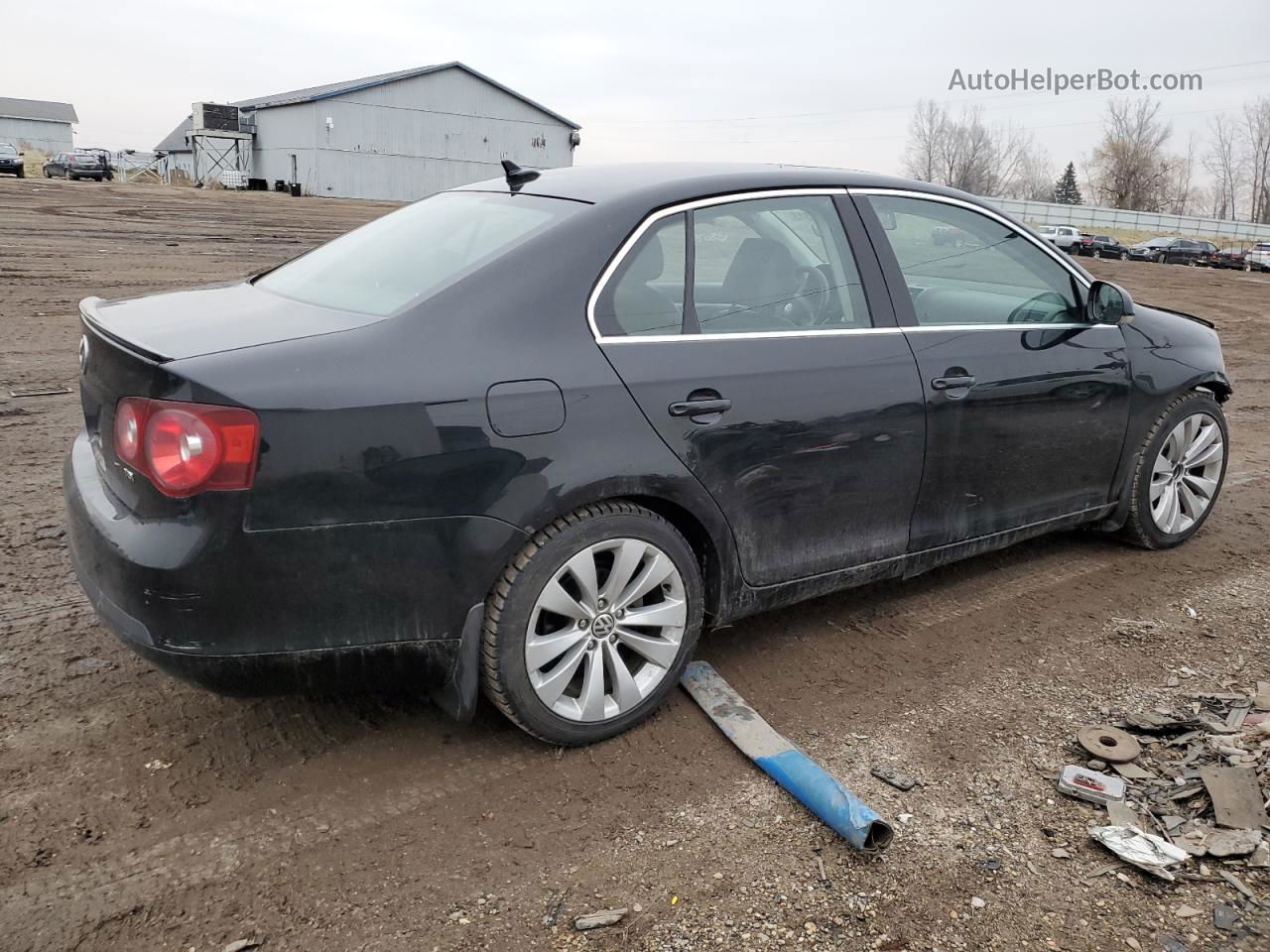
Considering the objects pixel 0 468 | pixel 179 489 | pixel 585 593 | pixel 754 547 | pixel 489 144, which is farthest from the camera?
pixel 489 144

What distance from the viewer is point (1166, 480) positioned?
4770 mm

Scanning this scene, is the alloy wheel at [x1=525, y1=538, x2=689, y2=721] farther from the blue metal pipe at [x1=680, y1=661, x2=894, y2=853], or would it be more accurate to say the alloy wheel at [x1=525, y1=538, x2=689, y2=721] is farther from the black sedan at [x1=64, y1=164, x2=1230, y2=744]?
the blue metal pipe at [x1=680, y1=661, x2=894, y2=853]

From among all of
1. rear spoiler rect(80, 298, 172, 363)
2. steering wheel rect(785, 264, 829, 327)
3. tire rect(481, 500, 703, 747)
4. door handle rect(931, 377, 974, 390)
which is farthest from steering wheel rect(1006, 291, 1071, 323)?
rear spoiler rect(80, 298, 172, 363)

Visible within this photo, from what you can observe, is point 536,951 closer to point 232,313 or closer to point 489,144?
point 232,313

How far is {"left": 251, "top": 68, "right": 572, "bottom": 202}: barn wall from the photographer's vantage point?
47.4m

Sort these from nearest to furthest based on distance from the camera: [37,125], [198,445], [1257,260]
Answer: [198,445] → [1257,260] → [37,125]

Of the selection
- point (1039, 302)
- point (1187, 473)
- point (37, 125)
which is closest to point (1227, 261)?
point (1187, 473)

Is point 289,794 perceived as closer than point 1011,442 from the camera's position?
Yes

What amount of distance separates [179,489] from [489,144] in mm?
52632

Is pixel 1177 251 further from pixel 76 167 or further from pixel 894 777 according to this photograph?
pixel 894 777

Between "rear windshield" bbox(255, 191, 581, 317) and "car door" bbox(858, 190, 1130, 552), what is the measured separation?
132cm

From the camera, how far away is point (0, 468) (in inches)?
211

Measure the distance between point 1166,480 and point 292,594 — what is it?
159 inches

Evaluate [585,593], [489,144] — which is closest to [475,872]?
[585,593]
